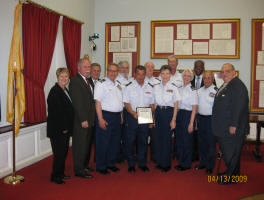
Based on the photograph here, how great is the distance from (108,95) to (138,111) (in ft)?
1.56

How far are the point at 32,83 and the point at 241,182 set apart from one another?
11.1 ft

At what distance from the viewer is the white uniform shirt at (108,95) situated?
11.5 feet

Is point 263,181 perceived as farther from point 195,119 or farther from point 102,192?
point 102,192

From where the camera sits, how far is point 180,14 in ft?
19.6

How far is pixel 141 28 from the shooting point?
20.3 ft

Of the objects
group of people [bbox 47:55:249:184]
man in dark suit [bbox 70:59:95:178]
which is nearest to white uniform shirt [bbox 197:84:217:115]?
group of people [bbox 47:55:249:184]

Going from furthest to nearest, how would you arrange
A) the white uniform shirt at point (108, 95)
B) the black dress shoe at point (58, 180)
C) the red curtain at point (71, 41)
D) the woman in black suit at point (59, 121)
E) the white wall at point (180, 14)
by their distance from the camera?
the white wall at point (180, 14), the red curtain at point (71, 41), the white uniform shirt at point (108, 95), the black dress shoe at point (58, 180), the woman in black suit at point (59, 121)

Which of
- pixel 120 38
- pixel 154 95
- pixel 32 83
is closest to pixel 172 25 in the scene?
pixel 120 38

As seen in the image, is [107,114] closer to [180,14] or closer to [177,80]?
[177,80]

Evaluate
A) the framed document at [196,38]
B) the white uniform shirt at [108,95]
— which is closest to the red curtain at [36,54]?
the white uniform shirt at [108,95]

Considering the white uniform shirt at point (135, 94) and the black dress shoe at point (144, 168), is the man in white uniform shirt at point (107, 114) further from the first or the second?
the black dress shoe at point (144, 168)

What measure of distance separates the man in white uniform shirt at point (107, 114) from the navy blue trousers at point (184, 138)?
0.90 meters

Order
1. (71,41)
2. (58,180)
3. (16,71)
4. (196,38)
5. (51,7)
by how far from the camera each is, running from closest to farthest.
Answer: (58,180) → (16,71) → (51,7) → (71,41) → (196,38)

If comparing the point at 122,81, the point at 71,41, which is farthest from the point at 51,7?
the point at 122,81
